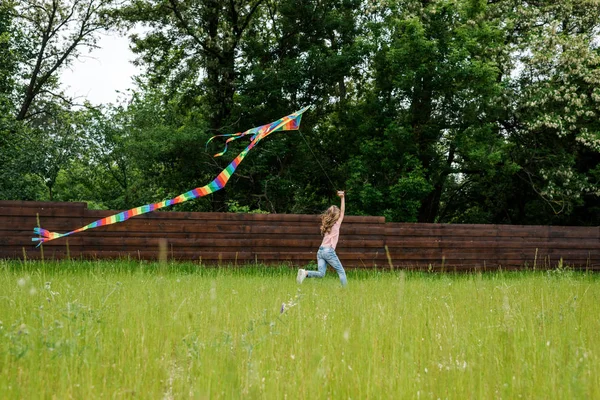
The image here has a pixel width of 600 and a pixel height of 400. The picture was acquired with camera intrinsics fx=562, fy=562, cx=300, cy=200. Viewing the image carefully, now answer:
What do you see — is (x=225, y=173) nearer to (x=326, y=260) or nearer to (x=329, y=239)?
(x=329, y=239)

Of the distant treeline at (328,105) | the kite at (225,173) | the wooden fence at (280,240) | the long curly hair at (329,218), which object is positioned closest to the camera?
the kite at (225,173)

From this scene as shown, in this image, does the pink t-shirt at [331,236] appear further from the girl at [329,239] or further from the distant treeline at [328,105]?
the distant treeline at [328,105]

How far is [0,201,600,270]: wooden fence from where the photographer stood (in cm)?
1230

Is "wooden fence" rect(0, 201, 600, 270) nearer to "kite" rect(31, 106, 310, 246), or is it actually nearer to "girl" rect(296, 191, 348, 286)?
A: "girl" rect(296, 191, 348, 286)

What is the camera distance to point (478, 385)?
2.66 m

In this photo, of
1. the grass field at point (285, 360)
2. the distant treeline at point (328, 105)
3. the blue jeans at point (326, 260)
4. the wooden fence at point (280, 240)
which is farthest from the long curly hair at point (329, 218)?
the distant treeline at point (328, 105)

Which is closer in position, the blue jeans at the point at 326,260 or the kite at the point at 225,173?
the kite at the point at 225,173

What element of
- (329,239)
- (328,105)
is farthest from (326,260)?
(328,105)

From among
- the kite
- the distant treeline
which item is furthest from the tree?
the kite

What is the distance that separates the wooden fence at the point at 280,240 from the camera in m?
12.3

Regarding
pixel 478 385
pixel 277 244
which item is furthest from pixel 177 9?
pixel 478 385

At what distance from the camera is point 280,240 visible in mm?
13844

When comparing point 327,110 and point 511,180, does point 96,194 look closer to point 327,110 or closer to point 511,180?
point 327,110

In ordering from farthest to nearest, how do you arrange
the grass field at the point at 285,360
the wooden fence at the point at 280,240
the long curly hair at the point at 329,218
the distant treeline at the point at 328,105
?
1. the distant treeline at the point at 328,105
2. the wooden fence at the point at 280,240
3. the long curly hair at the point at 329,218
4. the grass field at the point at 285,360
